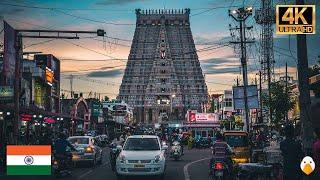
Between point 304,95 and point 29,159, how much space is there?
6669 millimetres

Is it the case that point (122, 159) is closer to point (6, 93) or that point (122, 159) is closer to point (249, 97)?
point (6, 93)

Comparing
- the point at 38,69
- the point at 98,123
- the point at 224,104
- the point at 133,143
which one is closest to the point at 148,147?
the point at 133,143

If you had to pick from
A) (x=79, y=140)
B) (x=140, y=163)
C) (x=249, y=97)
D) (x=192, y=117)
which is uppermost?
(x=249, y=97)

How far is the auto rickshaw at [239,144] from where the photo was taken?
26719 mm

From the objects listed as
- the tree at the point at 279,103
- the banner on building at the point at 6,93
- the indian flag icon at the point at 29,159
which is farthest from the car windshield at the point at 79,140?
the tree at the point at 279,103

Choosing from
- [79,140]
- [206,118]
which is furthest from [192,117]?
[79,140]

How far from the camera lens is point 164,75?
184 metres

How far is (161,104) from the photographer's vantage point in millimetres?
191250

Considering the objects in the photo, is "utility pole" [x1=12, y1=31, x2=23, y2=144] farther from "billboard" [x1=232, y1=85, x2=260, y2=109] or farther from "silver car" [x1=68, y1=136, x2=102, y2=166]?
"billboard" [x1=232, y1=85, x2=260, y2=109]

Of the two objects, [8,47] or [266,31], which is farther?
[266,31]

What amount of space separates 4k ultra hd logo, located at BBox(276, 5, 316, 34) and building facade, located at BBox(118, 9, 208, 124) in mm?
162040

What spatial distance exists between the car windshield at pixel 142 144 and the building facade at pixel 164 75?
154043 mm

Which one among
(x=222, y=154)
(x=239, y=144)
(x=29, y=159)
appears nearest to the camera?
(x=29, y=159)

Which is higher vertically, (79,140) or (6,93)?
(6,93)
